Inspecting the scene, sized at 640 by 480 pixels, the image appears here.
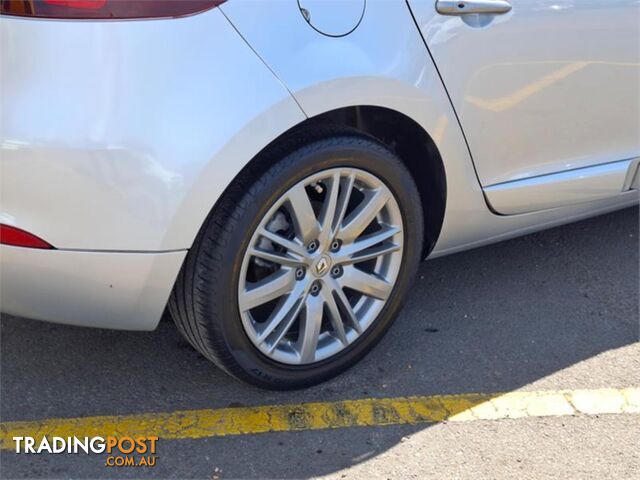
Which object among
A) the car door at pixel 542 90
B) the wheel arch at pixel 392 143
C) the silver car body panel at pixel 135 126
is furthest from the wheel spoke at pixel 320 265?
the car door at pixel 542 90

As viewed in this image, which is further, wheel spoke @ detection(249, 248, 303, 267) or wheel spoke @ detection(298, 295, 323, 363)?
wheel spoke @ detection(298, 295, 323, 363)

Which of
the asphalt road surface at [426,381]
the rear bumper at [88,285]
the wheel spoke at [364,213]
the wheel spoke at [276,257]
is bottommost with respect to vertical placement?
the asphalt road surface at [426,381]

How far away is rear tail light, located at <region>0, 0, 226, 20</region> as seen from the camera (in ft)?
6.00

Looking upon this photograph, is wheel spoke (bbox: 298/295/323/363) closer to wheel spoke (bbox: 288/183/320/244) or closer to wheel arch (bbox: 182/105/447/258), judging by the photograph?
wheel spoke (bbox: 288/183/320/244)

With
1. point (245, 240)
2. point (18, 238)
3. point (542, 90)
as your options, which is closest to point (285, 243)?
point (245, 240)

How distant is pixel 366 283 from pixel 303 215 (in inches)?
14.4

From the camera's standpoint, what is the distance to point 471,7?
7.47 feet

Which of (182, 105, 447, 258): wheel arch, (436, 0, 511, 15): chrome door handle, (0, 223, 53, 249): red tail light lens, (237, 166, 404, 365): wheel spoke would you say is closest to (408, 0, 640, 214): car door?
(436, 0, 511, 15): chrome door handle

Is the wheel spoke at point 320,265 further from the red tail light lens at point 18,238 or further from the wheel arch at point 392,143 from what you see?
the red tail light lens at point 18,238

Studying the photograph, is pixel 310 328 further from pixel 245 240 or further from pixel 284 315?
pixel 245 240

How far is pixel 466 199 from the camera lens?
255 cm

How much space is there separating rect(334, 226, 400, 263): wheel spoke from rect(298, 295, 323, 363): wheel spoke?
0.15 meters

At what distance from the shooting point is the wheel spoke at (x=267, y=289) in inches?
87.3

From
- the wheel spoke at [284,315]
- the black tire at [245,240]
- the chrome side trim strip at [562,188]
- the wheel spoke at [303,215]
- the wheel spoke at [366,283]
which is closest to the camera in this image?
the black tire at [245,240]
